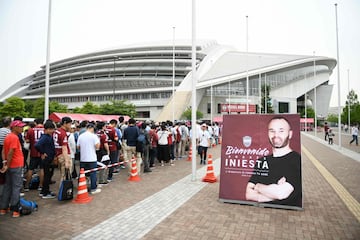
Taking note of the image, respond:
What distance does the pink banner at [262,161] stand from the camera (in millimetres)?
4832

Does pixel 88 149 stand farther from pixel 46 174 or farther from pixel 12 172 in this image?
pixel 12 172

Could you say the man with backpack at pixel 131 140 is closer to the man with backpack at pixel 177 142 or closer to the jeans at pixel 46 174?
the jeans at pixel 46 174

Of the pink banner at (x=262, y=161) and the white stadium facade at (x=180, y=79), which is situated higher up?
the white stadium facade at (x=180, y=79)

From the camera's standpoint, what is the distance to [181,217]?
4.37 m

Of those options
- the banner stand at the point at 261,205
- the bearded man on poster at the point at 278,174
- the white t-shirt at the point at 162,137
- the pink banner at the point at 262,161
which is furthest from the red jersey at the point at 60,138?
the bearded man on poster at the point at 278,174

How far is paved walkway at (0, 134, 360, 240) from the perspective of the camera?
3.70 meters

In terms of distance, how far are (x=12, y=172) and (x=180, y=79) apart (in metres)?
54.1

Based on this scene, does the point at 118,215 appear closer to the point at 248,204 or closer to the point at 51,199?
the point at 51,199

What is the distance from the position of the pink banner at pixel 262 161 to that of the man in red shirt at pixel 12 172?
4.50 m

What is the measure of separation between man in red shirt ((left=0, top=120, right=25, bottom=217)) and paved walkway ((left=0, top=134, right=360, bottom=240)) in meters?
0.26

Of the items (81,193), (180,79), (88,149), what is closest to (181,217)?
(81,193)

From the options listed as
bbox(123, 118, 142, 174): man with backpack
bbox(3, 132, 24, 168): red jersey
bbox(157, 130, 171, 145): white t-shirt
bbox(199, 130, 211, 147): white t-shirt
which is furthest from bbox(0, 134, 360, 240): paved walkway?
bbox(157, 130, 171, 145): white t-shirt

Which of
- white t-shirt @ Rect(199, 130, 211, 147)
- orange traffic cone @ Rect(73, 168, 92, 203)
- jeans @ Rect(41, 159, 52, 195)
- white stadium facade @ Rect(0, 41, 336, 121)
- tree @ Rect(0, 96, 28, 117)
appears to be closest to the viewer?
orange traffic cone @ Rect(73, 168, 92, 203)

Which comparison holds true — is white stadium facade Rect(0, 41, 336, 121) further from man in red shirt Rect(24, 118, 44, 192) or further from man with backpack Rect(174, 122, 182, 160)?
man in red shirt Rect(24, 118, 44, 192)
